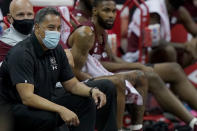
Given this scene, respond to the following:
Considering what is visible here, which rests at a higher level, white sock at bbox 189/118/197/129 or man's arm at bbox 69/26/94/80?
man's arm at bbox 69/26/94/80

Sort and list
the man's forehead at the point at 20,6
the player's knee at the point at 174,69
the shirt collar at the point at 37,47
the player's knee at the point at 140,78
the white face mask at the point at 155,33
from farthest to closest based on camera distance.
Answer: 1. the white face mask at the point at 155,33
2. the player's knee at the point at 174,69
3. the player's knee at the point at 140,78
4. the man's forehead at the point at 20,6
5. the shirt collar at the point at 37,47

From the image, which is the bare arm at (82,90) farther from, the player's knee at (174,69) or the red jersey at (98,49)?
the player's knee at (174,69)

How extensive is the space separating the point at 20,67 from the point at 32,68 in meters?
0.10

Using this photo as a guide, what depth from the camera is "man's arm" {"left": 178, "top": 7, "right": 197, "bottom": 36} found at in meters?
7.34

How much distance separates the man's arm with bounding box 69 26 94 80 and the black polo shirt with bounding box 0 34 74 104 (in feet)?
1.75

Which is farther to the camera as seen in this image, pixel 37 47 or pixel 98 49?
pixel 98 49

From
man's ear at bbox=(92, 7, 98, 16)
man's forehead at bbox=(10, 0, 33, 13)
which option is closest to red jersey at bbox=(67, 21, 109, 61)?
man's ear at bbox=(92, 7, 98, 16)

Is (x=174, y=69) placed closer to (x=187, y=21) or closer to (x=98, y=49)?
(x=98, y=49)

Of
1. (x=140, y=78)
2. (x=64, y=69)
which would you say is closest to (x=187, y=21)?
(x=140, y=78)

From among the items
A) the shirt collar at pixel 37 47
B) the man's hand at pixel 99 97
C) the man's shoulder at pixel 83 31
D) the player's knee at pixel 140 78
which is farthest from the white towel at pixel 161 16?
the shirt collar at pixel 37 47

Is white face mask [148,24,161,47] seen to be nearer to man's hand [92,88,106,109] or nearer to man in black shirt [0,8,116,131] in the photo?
man in black shirt [0,8,116,131]

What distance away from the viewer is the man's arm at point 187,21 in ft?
24.1

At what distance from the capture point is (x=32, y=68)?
425 cm

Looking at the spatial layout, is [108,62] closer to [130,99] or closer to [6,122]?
[130,99]
